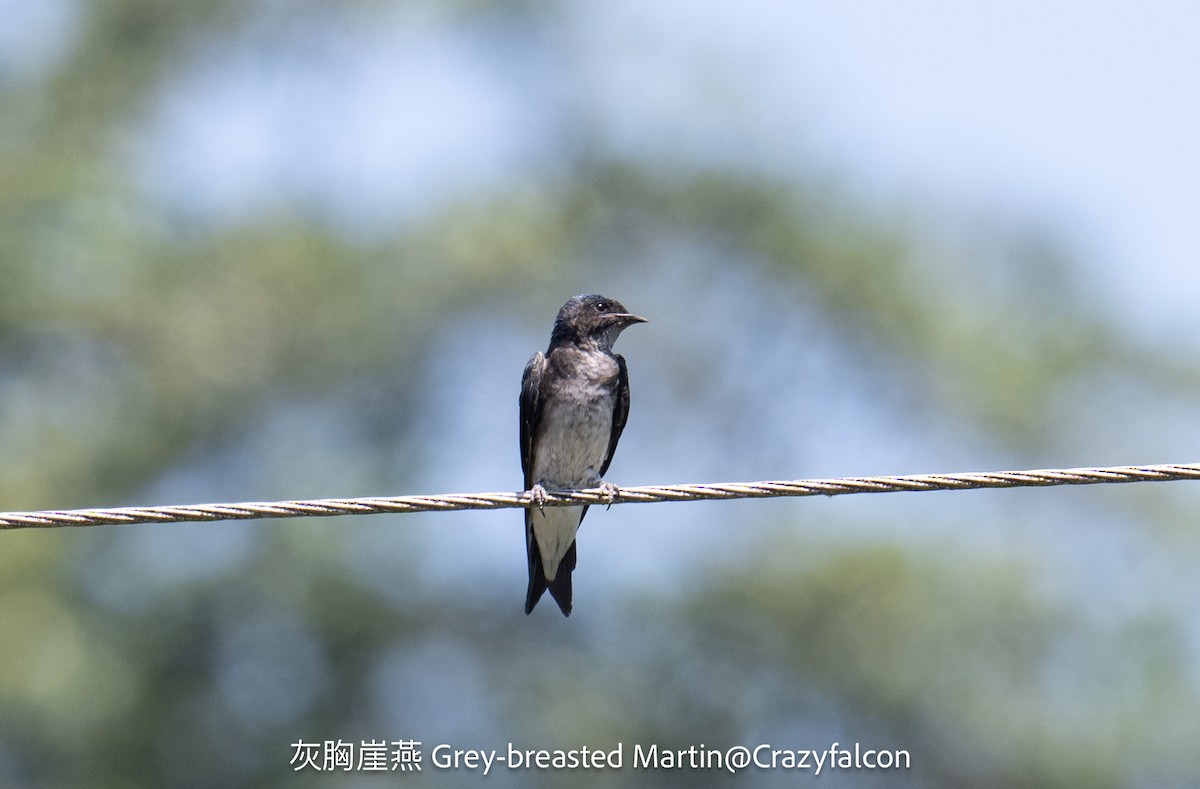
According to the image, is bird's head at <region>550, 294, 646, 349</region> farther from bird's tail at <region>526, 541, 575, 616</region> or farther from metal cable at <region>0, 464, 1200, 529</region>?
metal cable at <region>0, 464, 1200, 529</region>

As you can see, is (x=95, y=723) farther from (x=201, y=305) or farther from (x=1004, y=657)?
(x=1004, y=657)

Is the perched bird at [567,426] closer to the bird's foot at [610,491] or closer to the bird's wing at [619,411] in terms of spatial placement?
the bird's wing at [619,411]

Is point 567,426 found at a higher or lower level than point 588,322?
lower

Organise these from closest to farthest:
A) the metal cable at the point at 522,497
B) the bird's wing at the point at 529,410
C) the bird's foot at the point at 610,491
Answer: the metal cable at the point at 522,497
the bird's foot at the point at 610,491
the bird's wing at the point at 529,410

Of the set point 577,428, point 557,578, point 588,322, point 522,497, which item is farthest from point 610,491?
point 588,322

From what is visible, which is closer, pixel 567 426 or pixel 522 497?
pixel 522 497

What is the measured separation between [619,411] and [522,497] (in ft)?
11.0

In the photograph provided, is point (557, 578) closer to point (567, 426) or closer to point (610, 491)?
point (567, 426)

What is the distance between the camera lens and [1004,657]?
19.9 metres

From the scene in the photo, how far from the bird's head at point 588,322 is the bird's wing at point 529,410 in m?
0.21

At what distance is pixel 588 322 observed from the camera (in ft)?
30.1

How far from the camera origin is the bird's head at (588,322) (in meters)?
9.16

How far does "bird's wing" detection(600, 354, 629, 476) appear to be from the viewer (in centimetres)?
910

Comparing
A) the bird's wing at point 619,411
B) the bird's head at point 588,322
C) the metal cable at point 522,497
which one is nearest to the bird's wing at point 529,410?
the bird's head at point 588,322
